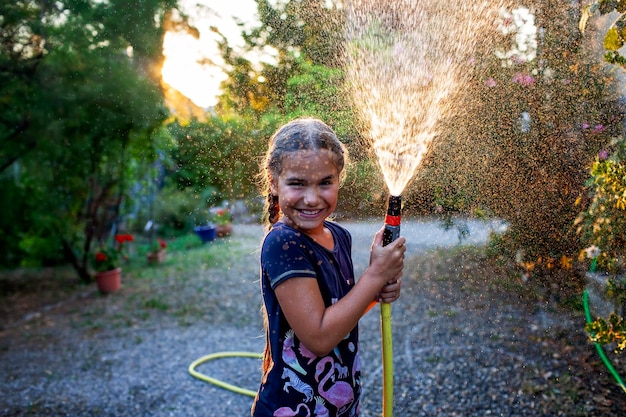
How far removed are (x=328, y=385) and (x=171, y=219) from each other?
888 centimetres

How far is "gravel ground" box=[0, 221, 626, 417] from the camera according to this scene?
3314 mm

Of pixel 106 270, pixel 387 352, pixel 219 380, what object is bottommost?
pixel 219 380

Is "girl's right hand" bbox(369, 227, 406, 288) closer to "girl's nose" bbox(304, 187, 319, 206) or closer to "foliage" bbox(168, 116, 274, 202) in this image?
"girl's nose" bbox(304, 187, 319, 206)

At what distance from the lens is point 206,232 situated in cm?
969

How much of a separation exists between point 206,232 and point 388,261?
849 cm

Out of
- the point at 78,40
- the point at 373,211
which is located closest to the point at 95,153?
the point at 78,40

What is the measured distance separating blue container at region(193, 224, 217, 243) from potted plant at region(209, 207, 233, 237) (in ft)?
0.42

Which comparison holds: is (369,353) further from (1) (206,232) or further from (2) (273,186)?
(1) (206,232)

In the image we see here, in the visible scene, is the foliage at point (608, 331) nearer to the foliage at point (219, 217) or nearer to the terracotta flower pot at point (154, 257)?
the terracotta flower pot at point (154, 257)

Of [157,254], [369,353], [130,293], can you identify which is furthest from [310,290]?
[157,254]

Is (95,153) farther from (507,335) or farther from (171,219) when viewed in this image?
(507,335)

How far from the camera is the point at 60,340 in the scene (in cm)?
481

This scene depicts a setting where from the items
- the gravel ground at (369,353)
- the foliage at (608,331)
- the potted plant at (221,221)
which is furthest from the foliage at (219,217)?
the foliage at (608,331)

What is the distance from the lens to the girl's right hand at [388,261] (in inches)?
57.9
